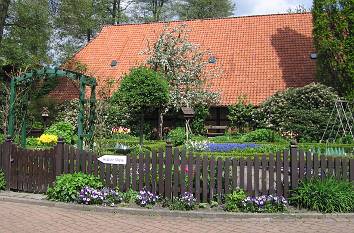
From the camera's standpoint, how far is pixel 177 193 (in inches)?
316

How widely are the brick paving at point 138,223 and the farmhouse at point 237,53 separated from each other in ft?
49.9

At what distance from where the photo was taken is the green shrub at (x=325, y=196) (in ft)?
24.5

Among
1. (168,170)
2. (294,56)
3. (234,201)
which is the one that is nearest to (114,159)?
(168,170)

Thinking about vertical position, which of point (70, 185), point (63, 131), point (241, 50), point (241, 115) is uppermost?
point (241, 50)

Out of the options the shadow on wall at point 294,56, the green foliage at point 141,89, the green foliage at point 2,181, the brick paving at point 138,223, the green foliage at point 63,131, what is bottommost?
the brick paving at point 138,223

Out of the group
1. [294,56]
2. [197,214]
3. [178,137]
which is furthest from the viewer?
[294,56]

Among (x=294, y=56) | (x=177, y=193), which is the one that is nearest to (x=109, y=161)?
(x=177, y=193)

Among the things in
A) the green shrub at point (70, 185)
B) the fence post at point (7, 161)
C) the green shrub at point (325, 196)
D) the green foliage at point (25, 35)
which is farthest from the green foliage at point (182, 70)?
the green shrub at point (325, 196)

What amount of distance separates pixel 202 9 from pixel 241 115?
21065 mm

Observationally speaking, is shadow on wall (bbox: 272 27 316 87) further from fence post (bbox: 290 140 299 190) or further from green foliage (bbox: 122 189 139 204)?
green foliage (bbox: 122 189 139 204)

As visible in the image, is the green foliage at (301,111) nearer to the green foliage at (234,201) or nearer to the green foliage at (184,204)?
the green foliage at (234,201)

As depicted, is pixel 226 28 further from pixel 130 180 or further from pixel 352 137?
pixel 130 180

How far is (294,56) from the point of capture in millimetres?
23766

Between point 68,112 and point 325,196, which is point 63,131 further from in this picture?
point 325,196
